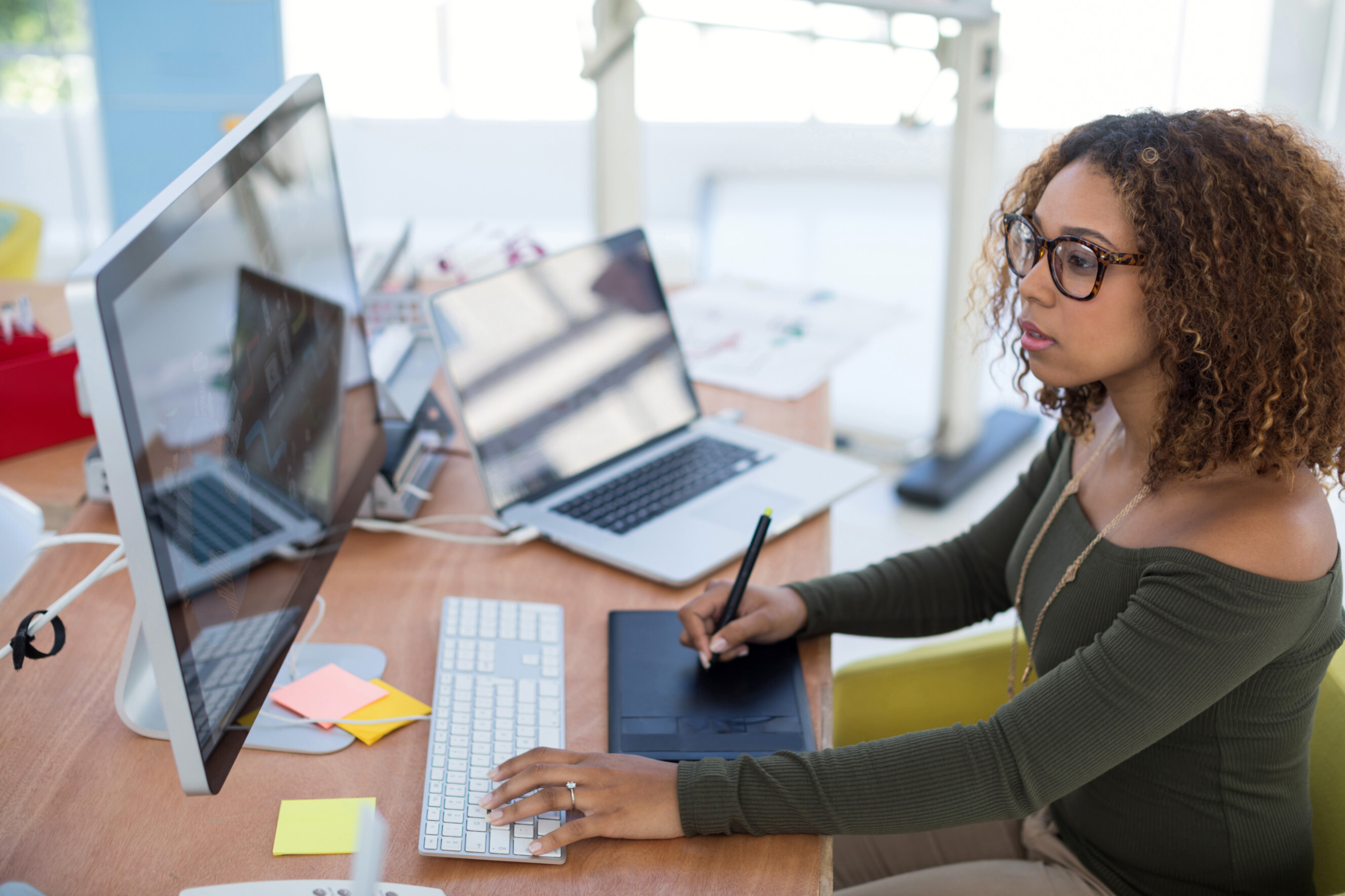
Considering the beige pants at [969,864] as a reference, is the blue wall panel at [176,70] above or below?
above

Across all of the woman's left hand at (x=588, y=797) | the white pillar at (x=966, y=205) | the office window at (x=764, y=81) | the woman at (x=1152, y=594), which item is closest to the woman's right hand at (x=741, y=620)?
the woman at (x=1152, y=594)

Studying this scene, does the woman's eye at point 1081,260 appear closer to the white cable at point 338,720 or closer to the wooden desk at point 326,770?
the wooden desk at point 326,770

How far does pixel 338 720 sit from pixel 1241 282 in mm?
841

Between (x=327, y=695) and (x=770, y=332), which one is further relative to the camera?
(x=770, y=332)

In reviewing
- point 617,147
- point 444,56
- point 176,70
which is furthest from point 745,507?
Answer: point 444,56

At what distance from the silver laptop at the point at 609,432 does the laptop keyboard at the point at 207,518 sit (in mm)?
468

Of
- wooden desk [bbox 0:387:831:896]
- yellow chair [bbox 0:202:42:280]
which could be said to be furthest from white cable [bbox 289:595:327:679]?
yellow chair [bbox 0:202:42:280]

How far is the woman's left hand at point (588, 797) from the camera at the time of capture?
812 mm

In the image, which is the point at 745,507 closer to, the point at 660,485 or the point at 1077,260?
the point at 660,485

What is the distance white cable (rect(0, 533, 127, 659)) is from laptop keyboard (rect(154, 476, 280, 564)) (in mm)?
53

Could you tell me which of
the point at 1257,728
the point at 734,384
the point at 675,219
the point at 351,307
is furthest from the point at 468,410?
the point at 675,219

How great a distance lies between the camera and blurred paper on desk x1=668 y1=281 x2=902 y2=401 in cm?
173

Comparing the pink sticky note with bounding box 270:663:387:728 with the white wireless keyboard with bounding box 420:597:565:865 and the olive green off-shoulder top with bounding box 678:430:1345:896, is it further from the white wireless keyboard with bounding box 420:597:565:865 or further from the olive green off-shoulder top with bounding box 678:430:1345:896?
the olive green off-shoulder top with bounding box 678:430:1345:896

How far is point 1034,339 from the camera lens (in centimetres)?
101
